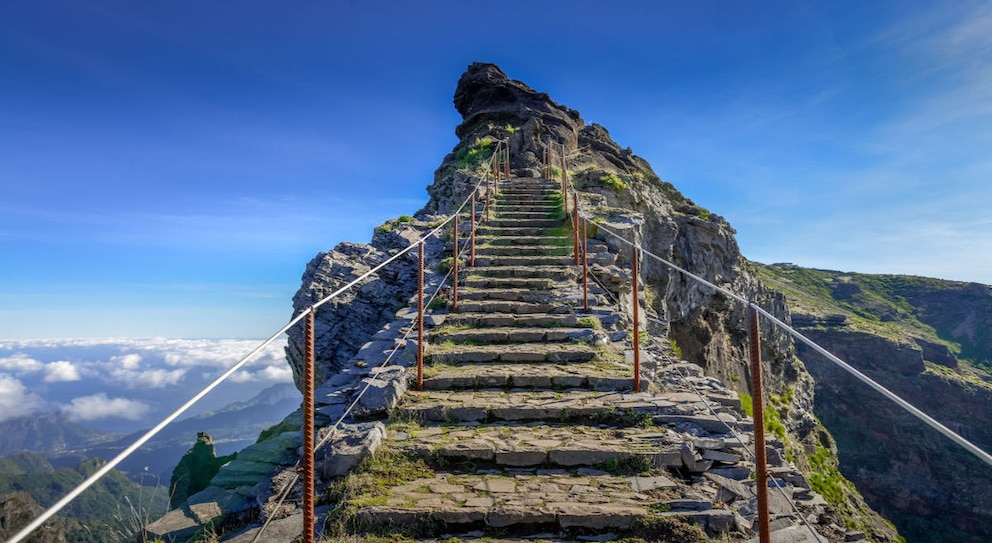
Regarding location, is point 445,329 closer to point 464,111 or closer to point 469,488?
point 469,488

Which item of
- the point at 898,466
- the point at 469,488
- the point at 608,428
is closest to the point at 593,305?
the point at 608,428

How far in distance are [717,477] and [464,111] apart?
109ft

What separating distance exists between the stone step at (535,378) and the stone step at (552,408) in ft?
1.14

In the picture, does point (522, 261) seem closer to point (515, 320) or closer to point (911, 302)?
point (515, 320)

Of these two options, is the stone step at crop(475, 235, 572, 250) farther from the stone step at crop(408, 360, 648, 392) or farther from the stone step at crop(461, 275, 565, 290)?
the stone step at crop(408, 360, 648, 392)

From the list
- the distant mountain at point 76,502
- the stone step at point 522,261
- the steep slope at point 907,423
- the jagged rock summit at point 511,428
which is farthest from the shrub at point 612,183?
the steep slope at point 907,423

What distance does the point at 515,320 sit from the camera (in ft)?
29.0

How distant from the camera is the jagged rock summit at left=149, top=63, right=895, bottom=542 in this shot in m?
4.18

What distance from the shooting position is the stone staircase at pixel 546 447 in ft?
13.6

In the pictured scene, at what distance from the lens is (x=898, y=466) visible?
57.2m

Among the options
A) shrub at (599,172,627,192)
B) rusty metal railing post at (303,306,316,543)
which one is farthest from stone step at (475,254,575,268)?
shrub at (599,172,627,192)

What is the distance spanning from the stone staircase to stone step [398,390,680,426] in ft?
0.05

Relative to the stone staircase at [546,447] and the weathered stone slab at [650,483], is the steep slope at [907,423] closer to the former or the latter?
the stone staircase at [546,447]

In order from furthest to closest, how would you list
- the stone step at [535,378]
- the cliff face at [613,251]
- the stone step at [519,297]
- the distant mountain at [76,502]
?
the cliff face at [613,251], the stone step at [519,297], the stone step at [535,378], the distant mountain at [76,502]
